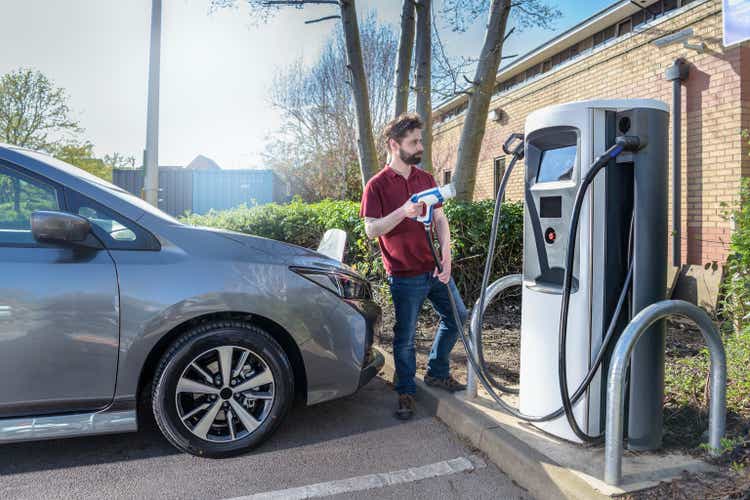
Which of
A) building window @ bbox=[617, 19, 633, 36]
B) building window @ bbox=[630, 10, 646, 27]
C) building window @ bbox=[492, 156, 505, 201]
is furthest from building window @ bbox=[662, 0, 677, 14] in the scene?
building window @ bbox=[492, 156, 505, 201]

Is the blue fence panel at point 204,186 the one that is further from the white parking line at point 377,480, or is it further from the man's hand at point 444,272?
the white parking line at point 377,480

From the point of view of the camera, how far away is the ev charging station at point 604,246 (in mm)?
2553

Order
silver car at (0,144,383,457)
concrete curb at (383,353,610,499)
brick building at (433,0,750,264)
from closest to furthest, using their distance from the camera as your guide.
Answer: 1. concrete curb at (383,353,610,499)
2. silver car at (0,144,383,457)
3. brick building at (433,0,750,264)

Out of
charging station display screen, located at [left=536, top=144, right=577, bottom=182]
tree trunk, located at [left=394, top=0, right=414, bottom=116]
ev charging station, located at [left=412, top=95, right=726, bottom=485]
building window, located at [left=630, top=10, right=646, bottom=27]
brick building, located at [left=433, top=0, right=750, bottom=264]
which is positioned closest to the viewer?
ev charging station, located at [left=412, top=95, right=726, bottom=485]

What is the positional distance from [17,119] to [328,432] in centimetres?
2336

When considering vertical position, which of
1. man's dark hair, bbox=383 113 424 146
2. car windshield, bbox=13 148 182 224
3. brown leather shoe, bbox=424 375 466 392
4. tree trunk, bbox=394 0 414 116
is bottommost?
brown leather shoe, bbox=424 375 466 392

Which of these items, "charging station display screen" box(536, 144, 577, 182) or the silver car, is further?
"charging station display screen" box(536, 144, 577, 182)

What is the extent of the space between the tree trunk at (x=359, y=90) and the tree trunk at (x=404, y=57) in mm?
516

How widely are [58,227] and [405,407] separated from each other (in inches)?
86.7

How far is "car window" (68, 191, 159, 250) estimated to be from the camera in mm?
2830

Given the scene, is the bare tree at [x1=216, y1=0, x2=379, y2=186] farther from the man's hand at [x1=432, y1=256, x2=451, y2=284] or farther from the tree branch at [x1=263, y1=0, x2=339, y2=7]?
the man's hand at [x1=432, y1=256, x2=451, y2=284]

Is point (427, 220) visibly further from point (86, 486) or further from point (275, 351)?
point (86, 486)

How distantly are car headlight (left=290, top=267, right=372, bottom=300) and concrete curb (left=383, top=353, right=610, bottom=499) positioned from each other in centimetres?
86

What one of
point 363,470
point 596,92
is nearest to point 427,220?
point 363,470
